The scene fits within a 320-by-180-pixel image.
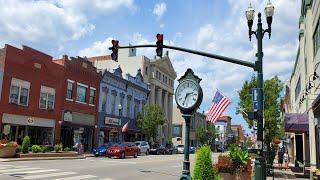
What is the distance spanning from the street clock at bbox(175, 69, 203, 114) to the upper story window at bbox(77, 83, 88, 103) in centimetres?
3445

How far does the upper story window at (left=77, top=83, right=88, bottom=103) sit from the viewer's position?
146ft

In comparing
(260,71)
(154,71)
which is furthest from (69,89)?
(260,71)

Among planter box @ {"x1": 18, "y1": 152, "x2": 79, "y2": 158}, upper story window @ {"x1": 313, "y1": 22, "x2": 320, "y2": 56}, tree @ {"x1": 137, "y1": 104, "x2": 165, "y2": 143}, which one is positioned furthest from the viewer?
tree @ {"x1": 137, "y1": 104, "x2": 165, "y2": 143}

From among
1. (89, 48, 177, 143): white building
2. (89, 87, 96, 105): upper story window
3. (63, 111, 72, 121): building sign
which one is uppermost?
(89, 48, 177, 143): white building

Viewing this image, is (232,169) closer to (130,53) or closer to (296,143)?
(296,143)

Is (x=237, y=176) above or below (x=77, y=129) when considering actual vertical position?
below

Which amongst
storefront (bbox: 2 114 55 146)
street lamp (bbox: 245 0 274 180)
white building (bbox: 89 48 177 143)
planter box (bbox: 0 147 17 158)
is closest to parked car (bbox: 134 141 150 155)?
storefront (bbox: 2 114 55 146)

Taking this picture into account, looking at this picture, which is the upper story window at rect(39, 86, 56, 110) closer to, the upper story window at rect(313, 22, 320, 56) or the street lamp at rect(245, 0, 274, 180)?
the upper story window at rect(313, 22, 320, 56)

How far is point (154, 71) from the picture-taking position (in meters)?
69.4

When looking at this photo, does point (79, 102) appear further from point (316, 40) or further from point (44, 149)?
point (316, 40)

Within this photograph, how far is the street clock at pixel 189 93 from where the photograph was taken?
10625 mm

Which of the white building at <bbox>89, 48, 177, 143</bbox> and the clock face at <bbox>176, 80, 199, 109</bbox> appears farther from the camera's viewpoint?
the white building at <bbox>89, 48, 177, 143</bbox>

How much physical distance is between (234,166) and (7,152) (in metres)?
17.8

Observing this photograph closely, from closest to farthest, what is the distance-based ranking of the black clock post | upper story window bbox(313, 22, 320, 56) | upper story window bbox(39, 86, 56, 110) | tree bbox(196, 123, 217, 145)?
the black clock post, upper story window bbox(313, 22, 320, 56), upper story window bbox(39, 86, 56, 110), tree bbox(196, 123, 217, 145)
